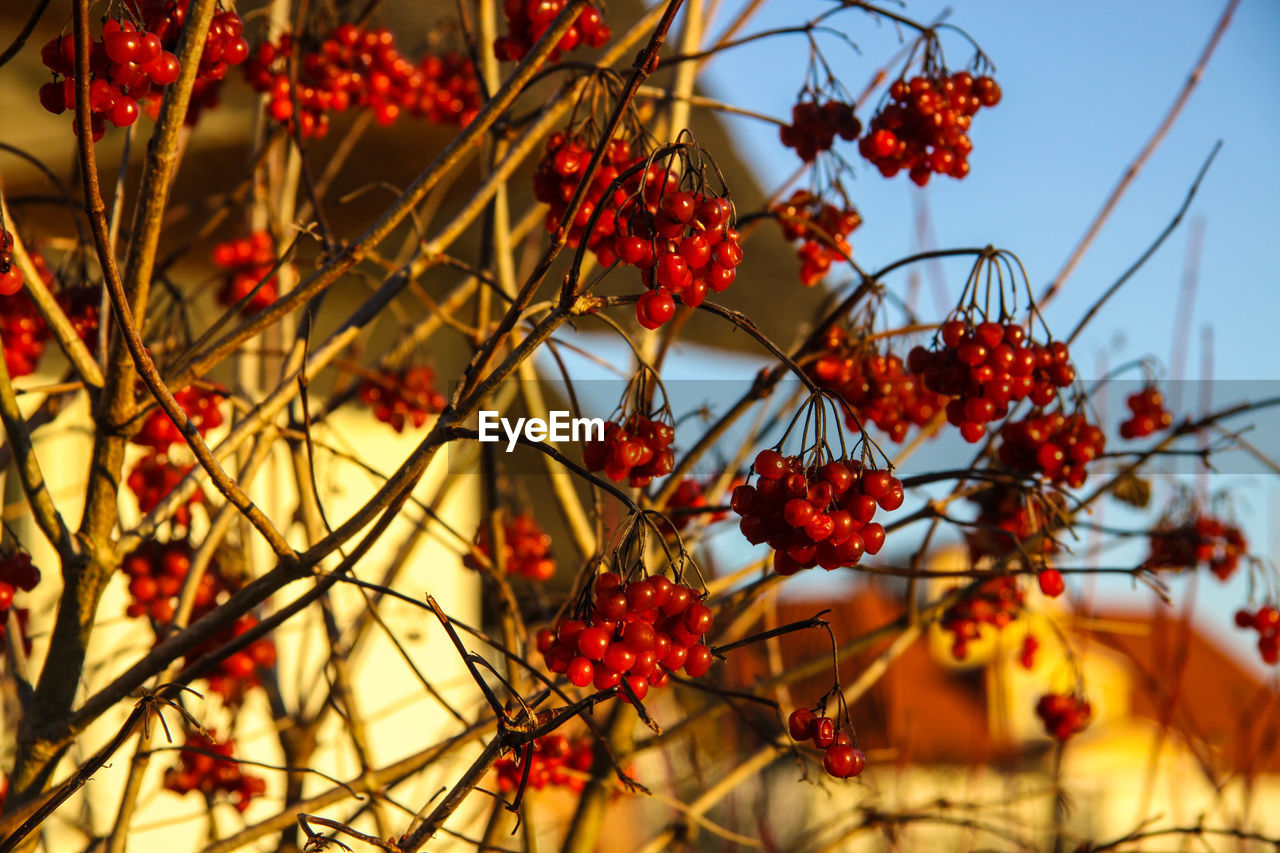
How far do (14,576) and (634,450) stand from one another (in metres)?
0.84

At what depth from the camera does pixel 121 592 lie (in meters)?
4.26

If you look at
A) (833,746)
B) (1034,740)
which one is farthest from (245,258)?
(1034,740)

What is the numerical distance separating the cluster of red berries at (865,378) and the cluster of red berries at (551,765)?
0.69 metres

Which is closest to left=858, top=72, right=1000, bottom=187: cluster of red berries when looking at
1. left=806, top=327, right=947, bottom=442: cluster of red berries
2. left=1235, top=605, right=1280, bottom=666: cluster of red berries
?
left=806, top=327, right=947, bottom=442: cluster of red berries

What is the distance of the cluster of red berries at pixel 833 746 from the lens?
1.05 m

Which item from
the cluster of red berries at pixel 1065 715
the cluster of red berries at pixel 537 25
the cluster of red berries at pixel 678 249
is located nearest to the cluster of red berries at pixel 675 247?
the cluster of red berries at pixel 678 249

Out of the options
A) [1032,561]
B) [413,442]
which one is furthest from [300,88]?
[413,442]

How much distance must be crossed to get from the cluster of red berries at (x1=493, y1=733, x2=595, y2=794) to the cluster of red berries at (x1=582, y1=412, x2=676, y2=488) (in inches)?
22.2

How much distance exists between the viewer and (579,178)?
1283 millimetres

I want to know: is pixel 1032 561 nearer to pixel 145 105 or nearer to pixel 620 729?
pixel 620 729

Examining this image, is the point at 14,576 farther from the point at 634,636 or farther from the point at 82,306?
the point at 634,636

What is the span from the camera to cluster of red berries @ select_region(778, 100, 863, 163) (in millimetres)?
1543

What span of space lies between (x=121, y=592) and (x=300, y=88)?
3.10m

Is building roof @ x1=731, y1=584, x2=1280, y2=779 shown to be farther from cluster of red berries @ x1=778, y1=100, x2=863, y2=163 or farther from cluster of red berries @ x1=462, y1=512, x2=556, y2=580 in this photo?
cluster of red berries @ x1=778, y1=100, x2=863, y2=163
